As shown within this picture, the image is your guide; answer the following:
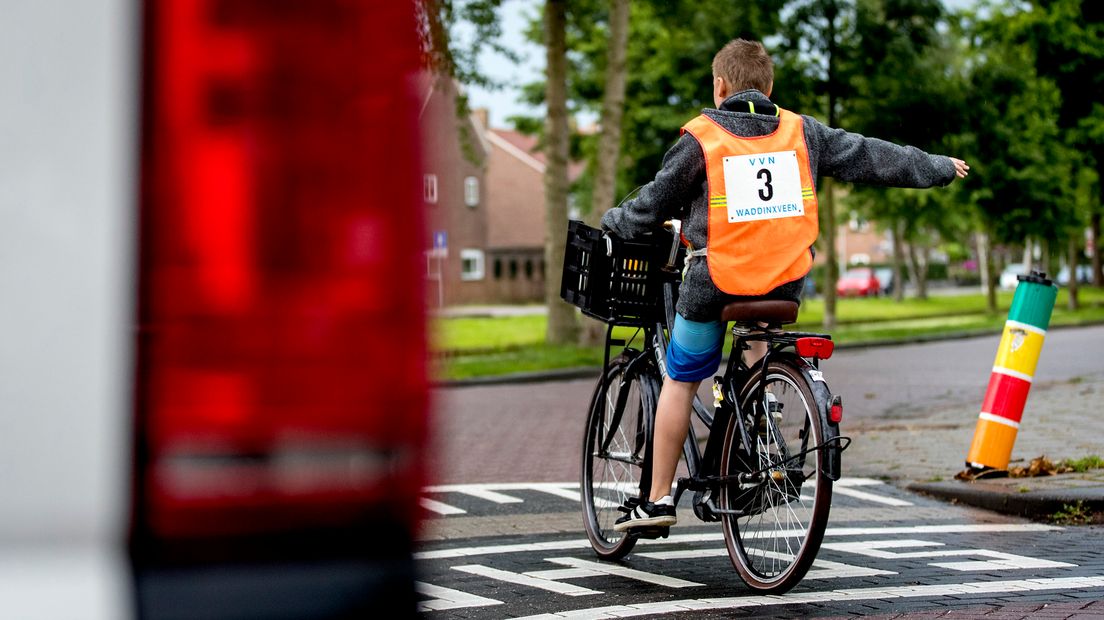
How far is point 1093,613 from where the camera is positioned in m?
4.61

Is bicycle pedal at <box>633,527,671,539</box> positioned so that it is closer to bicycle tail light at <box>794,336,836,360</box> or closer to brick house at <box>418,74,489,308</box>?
bicycle tail light at <box>794,336,836,360</box>

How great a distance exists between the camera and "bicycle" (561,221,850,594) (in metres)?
4.69

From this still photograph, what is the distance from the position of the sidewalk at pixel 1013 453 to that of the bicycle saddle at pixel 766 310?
2.82 m

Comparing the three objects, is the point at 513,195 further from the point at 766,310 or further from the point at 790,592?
the point at 766,310

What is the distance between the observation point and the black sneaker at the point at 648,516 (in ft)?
17.3

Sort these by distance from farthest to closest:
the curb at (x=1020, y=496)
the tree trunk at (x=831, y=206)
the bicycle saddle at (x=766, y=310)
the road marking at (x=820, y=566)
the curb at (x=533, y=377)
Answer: the tree trunk at (x=831, y=206) → the curb at (x=533, y=377) → the curb at (x=1020, y=496) → the road marking at (x=820, y=566) → the bicycle saddle at (x=766, y=310)

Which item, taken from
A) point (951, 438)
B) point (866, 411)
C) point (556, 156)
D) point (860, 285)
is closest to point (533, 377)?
point (866, 411)

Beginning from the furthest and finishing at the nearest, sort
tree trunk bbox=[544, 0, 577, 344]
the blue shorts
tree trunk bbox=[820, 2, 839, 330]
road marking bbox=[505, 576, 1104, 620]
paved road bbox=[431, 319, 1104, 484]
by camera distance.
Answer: tree trunk bbox=[820, 2, 839, 330] < tree trunk bbox=[544, 0, 577, 344] < paved road bbox=[431, 319, 1104, 484] < the blue shorts < road marking bbox=[505, 576, 1104, 620]

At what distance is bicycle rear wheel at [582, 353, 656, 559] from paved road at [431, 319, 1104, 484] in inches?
102

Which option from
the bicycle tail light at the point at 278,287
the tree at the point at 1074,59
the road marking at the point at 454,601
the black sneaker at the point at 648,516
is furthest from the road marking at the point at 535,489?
the tree at the point at 1074,59

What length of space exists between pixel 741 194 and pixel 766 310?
38 centimetres

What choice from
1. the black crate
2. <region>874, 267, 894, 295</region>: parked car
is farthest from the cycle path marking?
<region>874, 267, 894, 295</region>: parked car

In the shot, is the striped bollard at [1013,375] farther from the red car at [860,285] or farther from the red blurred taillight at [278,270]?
the red car at [860,285]

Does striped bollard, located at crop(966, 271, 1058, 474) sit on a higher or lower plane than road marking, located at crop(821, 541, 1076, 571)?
higher
